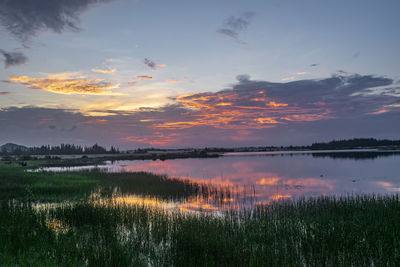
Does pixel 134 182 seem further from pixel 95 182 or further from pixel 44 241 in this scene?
pixel 44 241

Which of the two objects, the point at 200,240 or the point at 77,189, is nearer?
the point at 200,240

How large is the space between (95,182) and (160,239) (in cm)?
2380

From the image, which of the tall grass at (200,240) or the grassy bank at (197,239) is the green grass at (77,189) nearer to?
the grassy bank at (197,239)

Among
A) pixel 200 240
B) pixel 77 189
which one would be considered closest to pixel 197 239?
pixel 200 240

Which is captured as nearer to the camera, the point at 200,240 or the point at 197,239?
the point at 200,240

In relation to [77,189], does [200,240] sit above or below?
above

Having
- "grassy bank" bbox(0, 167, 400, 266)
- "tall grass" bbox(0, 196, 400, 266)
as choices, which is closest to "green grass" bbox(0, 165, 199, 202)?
"grassy bank" bbox(0, 167, 400, 266)

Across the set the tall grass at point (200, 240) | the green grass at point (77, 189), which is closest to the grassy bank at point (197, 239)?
the tall grass at point (200, 240)

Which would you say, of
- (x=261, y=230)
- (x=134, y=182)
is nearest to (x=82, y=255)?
(x=261, y=230)

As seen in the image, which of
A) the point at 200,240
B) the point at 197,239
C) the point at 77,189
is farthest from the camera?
the point at 77,189

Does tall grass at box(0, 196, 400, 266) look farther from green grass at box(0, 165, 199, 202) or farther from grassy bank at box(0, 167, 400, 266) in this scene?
green grass at box(0, 165, 199, 202)

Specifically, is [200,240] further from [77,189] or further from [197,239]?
[77,189]

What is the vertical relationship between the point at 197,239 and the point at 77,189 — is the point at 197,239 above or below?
above

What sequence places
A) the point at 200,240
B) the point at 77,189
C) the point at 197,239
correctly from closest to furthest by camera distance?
the point at 200,240, the point at 197,239, the point at 77,189
